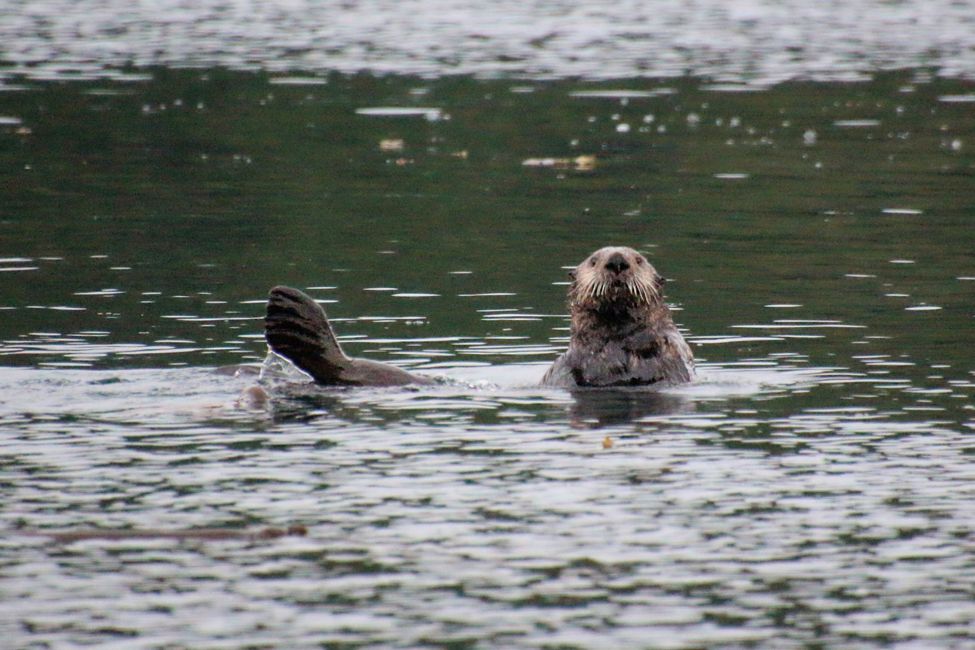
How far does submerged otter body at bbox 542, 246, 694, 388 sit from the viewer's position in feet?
31.8

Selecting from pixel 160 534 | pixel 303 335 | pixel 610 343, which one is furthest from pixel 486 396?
pixel 160 534

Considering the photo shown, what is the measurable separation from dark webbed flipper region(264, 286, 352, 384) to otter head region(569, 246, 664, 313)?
4.19 feet

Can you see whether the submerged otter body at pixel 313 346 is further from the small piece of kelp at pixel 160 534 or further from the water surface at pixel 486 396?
the small piece of kelp at pixel 160 534

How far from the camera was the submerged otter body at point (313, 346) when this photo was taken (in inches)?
360

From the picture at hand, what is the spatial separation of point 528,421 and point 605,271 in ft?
4.15

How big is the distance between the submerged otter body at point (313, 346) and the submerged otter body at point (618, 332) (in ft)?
2.57

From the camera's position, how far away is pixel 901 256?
47.2 feet

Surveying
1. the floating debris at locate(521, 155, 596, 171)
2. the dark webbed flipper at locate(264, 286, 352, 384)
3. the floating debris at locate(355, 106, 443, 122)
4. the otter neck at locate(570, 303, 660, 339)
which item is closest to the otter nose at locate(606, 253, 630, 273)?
the otter neck at locate(570, 303, 660, 339)

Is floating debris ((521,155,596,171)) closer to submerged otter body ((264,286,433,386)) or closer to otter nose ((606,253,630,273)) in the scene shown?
otter nose ((606,253,630,273))

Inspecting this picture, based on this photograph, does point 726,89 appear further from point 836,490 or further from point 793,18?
point 836,490

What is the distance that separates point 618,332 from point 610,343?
0.27ft

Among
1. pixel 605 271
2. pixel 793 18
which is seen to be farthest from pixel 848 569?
pixel 793 18

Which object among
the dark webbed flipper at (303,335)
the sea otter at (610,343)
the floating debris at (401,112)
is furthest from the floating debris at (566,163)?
the dark webbed flipper at (303,335)

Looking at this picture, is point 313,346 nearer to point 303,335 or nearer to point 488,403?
point 303,335
